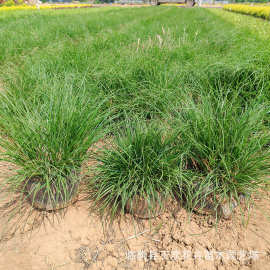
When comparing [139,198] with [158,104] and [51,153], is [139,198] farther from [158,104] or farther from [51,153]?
[158,104]

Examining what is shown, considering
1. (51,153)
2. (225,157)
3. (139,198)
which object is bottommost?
(139,198)

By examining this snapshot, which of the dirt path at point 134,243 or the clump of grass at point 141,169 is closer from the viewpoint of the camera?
the dirt path at point 134,243

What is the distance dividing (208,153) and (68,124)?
961mm

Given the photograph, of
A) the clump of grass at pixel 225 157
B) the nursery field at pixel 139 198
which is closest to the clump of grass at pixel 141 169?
the nursery field at pixel 139 198

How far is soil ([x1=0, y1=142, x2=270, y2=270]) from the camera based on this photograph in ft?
4.36

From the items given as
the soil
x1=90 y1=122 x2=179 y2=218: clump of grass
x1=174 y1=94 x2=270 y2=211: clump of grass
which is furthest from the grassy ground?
the soil

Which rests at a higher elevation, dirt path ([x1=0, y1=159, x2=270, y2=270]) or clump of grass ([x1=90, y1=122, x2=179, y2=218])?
clump of grass ([x1=90, y1=122, x2=179, y2=218])

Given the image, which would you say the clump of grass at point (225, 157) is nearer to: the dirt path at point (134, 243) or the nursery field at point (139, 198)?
the nursery field at point (139, 198)

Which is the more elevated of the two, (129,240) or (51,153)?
(51,153)

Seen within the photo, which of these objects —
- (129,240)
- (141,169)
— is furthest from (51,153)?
(129,240)

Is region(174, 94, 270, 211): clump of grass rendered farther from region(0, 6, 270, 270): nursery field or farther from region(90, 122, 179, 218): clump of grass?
region(90, 122, 179, 218): clump of grass

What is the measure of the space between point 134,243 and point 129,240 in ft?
0.12

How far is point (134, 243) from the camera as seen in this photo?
144 centimetres

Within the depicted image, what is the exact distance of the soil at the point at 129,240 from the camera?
1329mm
